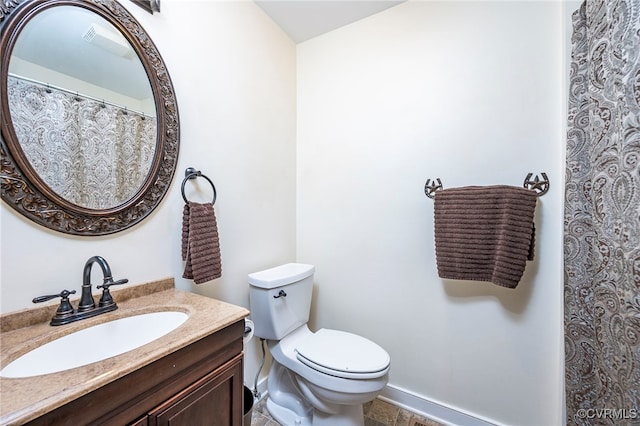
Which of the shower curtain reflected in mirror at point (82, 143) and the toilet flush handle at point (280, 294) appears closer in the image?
the shower curtain reflected in mirror at point (82, 143)

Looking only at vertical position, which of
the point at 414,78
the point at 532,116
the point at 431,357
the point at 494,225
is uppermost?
the point at 414,78

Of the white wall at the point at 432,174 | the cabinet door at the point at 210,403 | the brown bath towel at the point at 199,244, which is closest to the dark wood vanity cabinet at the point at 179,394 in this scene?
the cabinet door at the point at 210,403

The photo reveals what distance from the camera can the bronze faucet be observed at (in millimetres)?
819

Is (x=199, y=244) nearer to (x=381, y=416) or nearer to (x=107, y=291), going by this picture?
(x=107, y=291)

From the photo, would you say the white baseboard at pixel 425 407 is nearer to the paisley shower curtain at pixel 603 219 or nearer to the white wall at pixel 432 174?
the white wall at pixel 432 174

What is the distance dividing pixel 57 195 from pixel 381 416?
6.10 feet

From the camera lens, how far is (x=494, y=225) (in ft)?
4.18

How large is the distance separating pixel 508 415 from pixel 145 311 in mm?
1756

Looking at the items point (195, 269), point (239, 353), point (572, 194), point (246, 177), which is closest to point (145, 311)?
point (195, 269)

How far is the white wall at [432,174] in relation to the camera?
4.15ft

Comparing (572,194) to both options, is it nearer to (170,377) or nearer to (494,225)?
(494,225)

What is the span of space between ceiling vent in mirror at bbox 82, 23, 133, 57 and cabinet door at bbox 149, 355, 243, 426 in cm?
122

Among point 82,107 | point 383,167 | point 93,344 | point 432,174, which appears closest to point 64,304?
point 93,344

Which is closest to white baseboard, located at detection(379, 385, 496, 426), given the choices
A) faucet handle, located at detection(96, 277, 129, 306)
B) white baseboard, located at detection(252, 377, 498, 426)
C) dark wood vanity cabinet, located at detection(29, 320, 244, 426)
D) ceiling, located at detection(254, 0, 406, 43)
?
white baseboard, located at detection(252, 377, 498, 426)
